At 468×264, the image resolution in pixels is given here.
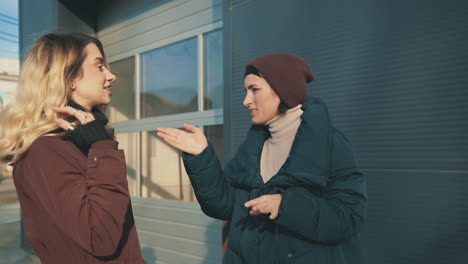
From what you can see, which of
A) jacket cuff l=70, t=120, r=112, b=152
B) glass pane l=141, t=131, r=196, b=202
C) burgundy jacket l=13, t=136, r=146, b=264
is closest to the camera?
burgundy jacket l=13, t=136, r=146, b=264

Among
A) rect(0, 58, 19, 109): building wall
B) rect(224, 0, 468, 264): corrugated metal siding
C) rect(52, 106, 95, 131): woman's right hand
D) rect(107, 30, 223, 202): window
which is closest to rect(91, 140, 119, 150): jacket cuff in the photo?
rect(52, 106, 95, 131): woman's right hand

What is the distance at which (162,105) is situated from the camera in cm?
432

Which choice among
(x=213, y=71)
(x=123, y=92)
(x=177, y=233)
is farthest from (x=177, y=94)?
(x=177, y=233)

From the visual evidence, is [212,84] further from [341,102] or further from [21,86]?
[21,86]

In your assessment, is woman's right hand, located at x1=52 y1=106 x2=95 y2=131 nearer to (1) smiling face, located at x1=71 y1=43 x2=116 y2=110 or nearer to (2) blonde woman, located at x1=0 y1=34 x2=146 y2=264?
(2) blonde woman, located at x1=0 y1=34 x2=146 y2=264

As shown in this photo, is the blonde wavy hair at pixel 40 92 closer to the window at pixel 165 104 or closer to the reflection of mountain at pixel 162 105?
the window at pixel 165 104

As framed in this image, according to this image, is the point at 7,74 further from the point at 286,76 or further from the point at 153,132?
the point at 286,76

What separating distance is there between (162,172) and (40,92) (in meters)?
3.30

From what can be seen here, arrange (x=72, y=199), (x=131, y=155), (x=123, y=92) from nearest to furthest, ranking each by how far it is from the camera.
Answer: (x=72, y=199) → (x=131, y=155) → (x=123, y=92)

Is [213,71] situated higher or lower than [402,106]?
higher

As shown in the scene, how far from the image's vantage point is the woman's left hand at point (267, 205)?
1104 mm

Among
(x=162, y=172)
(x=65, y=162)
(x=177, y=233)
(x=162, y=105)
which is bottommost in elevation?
(x=177, y=233)

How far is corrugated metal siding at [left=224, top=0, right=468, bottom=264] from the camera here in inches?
64.7

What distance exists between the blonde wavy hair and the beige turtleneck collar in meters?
0.86
